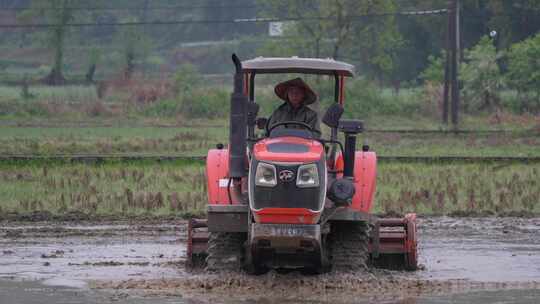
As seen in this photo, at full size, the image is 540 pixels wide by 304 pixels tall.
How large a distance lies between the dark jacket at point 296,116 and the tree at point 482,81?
1564 inches

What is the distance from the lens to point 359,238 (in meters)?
12.2

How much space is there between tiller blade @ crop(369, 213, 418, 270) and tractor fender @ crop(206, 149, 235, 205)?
1667 millimetres

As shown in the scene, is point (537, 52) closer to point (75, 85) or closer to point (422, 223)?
point (75, 85)

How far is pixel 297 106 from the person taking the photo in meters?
12.7

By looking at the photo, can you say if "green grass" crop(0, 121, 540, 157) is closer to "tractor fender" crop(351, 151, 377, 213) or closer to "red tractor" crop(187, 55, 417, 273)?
"tractor fender" crop(351, 151, 377, 213)

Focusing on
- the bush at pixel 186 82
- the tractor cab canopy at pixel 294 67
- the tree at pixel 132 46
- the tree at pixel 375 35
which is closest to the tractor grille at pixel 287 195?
the tractor cab canopy at pixel 294 67

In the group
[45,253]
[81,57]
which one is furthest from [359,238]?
[81,57]

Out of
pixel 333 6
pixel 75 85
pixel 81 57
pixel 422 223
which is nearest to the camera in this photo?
pixel 422 223

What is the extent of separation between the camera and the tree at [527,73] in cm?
5256

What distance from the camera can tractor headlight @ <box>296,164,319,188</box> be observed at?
11.3m

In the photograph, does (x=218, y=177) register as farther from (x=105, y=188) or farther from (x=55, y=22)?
(x=55, y=22)

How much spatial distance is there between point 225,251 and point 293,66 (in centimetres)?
191

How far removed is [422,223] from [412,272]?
15.3 ft

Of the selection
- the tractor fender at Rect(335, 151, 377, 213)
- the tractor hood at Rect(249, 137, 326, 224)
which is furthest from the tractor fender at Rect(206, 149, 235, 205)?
the tractor fender at Rect(335, 151, 377, 213)
